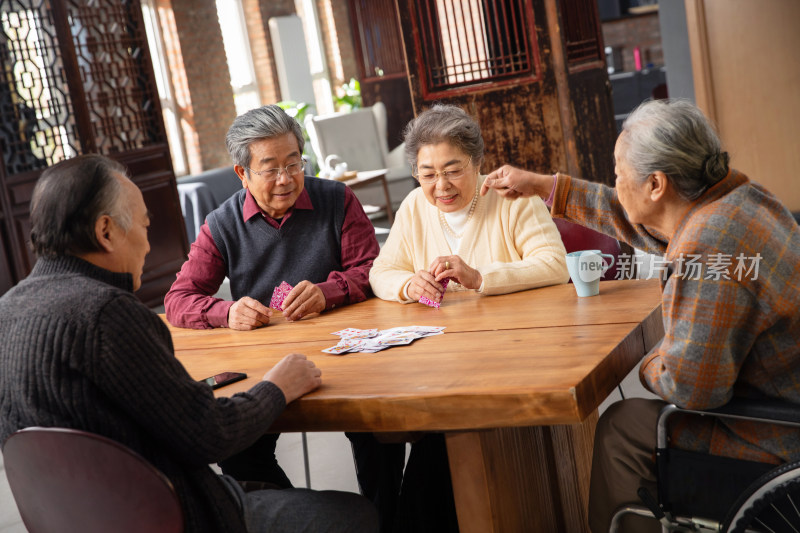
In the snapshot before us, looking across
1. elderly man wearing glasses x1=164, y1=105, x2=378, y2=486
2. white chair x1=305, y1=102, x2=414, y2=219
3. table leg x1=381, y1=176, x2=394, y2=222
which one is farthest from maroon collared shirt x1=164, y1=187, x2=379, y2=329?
white chair x1=305, y1=102, x2=414, y2=219

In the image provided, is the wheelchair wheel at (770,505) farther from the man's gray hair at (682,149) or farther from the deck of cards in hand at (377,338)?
the deck of cards in hand at (377,338)

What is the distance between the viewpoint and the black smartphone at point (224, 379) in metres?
1.85

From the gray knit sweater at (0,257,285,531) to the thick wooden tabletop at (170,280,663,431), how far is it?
282 mm

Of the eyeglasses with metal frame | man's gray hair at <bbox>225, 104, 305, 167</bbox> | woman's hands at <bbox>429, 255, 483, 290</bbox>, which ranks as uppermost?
man's gray hair at <bbox>225, 104, 305, 167</bbox>

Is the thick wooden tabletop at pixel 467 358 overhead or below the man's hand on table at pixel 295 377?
below

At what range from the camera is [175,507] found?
52.6 inches

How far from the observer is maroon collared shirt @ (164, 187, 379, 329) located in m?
2.47

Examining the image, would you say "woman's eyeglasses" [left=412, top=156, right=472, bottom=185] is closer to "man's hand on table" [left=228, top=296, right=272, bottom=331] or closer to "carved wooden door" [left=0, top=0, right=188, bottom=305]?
"man's hand on table" [left=228, top=296, right=272, bottom=331]

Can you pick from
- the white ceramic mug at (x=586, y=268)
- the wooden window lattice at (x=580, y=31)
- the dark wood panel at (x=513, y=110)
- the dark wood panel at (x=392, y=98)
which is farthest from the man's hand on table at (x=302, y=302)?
the dark wood panel at (x=392, y=98)

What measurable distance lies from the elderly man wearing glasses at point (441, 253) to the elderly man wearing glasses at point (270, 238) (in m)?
0.16

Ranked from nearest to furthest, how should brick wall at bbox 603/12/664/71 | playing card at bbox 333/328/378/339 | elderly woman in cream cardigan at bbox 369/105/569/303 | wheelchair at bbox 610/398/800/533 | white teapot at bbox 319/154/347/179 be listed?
wheelchair at bbox 610/398/800/533 < playing card at bbox 333/328/378/339 < elderly woman in cream cardigan at bbox 369/105/569/303 < white teapot at bbox 319/154/347/179 < brick wall at bbox 603/12/664/71

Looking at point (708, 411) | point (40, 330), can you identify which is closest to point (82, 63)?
point (40, 330)

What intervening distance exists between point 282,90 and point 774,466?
10.5 metres

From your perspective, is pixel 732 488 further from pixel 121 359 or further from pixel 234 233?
pixel 234 233
